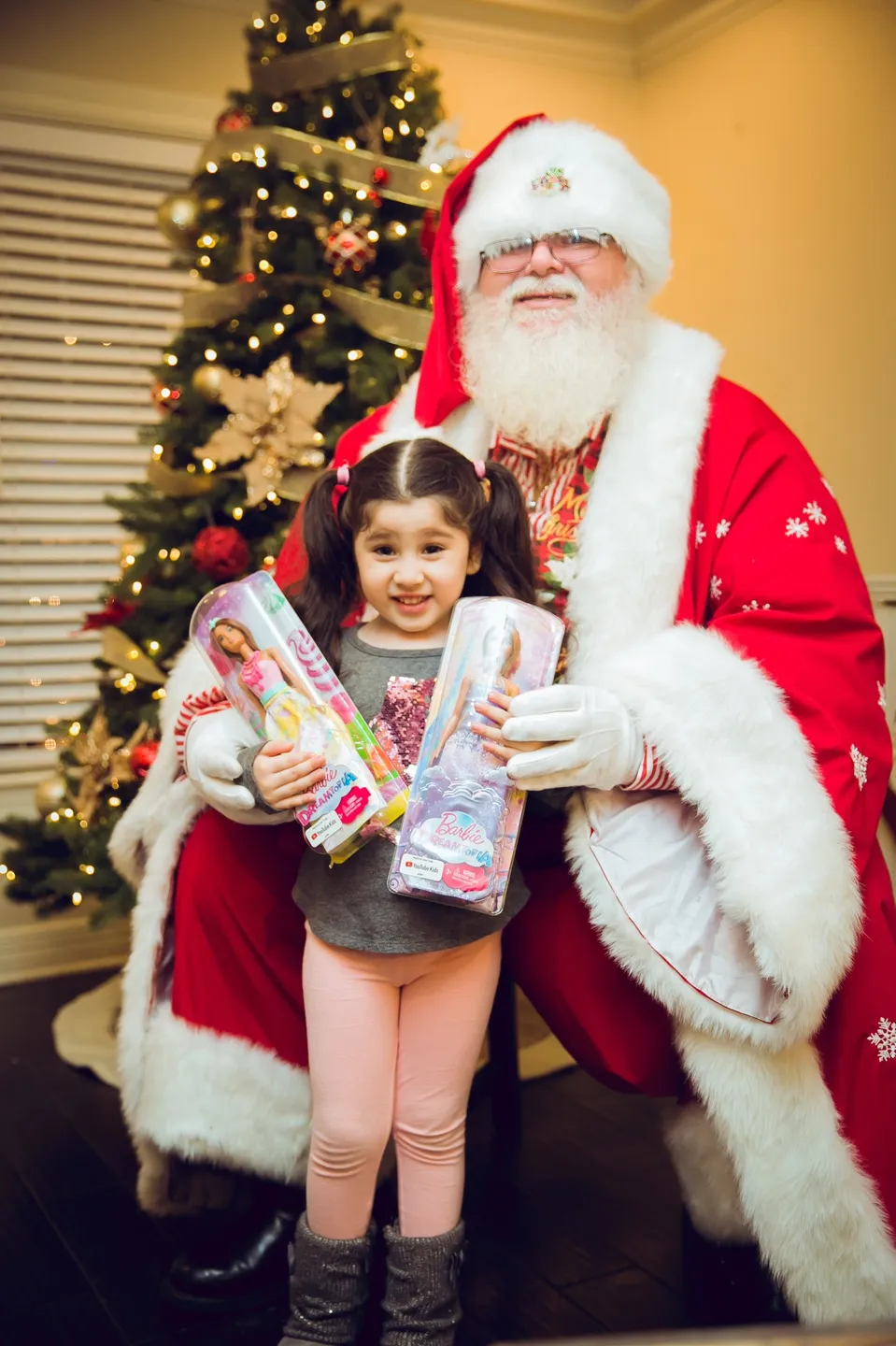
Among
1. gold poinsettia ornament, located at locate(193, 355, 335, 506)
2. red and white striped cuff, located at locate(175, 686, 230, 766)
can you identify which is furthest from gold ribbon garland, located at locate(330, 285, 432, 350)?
red and white striped cuff, located at locate(175, 686, 230, 766)

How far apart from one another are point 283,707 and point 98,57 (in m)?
2.66

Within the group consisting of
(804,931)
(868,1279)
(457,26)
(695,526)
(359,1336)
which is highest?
(457,26)

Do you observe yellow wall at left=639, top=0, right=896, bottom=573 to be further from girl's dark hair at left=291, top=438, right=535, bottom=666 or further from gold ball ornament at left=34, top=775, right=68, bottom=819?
gold ball ornament at left=34, top=775, right=68, bottom=819

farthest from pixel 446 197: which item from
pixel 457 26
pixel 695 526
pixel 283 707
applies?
pixel 457 26

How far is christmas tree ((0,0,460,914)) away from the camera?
8.83ft

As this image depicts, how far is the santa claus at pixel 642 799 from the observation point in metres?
1.39

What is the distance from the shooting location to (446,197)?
6.53 ft

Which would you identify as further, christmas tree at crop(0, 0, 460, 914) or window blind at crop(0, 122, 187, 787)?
window blind at crop(0, 122, 187, 787)

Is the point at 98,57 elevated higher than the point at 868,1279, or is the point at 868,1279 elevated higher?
Result: the point at 98,57

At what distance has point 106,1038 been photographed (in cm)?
274

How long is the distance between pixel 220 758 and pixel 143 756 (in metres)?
1.16

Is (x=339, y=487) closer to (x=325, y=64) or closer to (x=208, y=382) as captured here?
(x=208, y=382)

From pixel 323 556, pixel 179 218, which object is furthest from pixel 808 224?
pixel 323 556

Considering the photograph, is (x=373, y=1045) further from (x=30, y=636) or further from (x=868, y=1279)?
(x=30, y=636)
